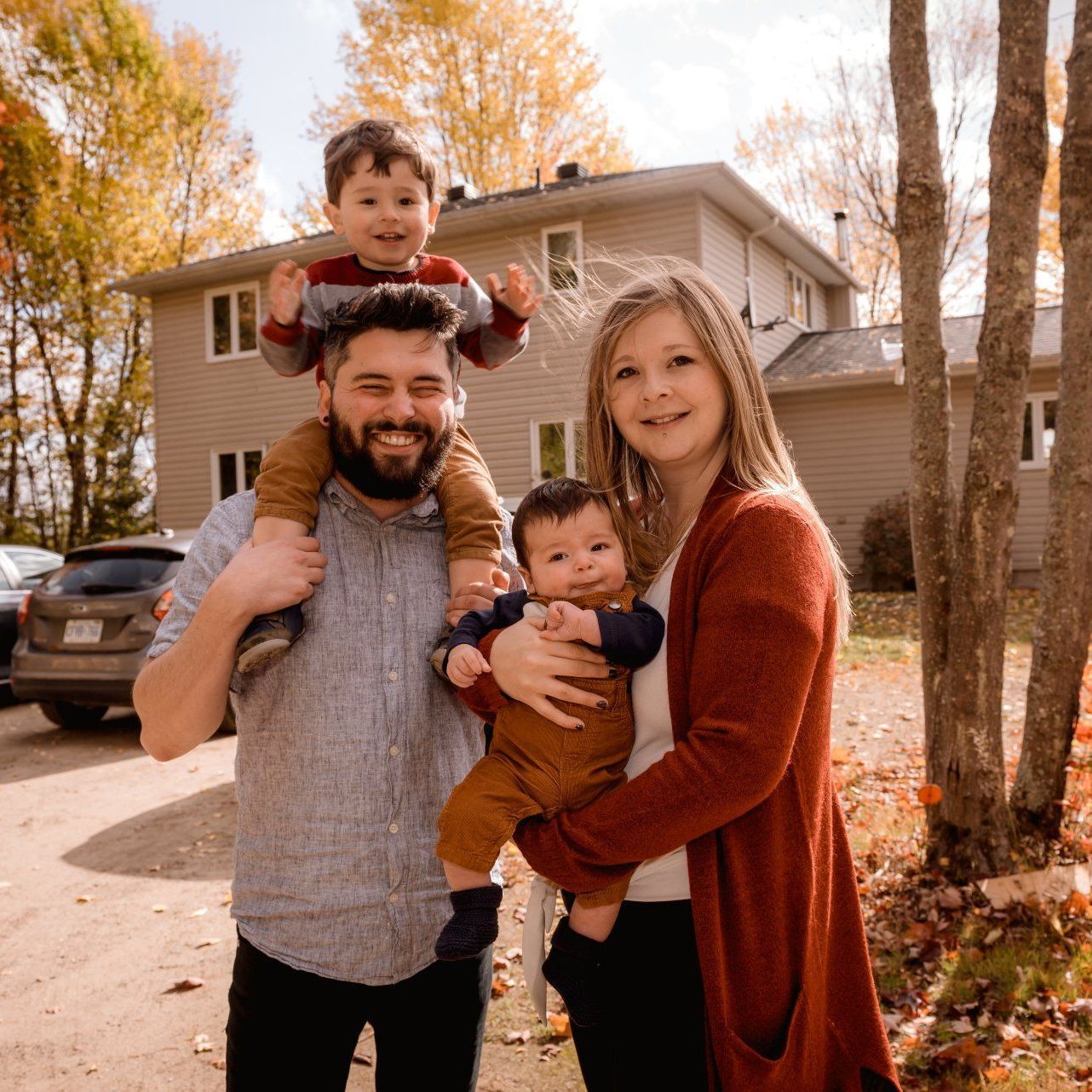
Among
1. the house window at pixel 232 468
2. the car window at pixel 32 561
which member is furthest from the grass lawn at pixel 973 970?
the house window at pixel 232 468

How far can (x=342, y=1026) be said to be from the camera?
215 cm

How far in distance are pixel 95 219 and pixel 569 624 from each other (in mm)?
27011

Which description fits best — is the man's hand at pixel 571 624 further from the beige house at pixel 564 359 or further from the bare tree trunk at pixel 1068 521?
the beige house at pixel 564 359

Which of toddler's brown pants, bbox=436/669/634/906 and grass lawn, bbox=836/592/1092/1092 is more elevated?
toddler's brown pants, bbox=436/669/634/906

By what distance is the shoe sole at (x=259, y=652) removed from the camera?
2059 millimetres

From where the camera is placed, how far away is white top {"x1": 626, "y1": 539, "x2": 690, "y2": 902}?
1957mm

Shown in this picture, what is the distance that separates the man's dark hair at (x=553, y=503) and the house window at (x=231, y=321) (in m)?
19.3

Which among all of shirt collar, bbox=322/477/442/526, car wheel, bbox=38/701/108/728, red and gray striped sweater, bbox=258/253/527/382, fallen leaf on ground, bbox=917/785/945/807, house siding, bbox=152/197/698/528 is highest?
house siding, bbox=152/197/698/528

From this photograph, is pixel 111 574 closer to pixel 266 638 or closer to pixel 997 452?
pixel 997 452

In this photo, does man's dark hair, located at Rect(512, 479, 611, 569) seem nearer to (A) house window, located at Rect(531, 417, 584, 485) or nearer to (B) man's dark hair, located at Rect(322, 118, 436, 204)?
(B) man's dark hair, located at Rect(322, 118, 436, 204)

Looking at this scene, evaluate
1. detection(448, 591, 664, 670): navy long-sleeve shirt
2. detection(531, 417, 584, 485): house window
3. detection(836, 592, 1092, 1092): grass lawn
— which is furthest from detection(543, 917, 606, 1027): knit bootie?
detection(531, 417, 584, 485): house window

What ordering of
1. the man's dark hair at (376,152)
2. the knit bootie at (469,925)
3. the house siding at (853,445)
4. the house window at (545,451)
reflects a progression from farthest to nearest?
the house siding at (853,445)
the house window at (545,451)
the man's dark hair at (376,152)
the knit bootie at (469,925)

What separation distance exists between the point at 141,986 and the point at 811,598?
4057 mm

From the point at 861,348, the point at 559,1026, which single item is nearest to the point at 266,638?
the point at 559,1026
